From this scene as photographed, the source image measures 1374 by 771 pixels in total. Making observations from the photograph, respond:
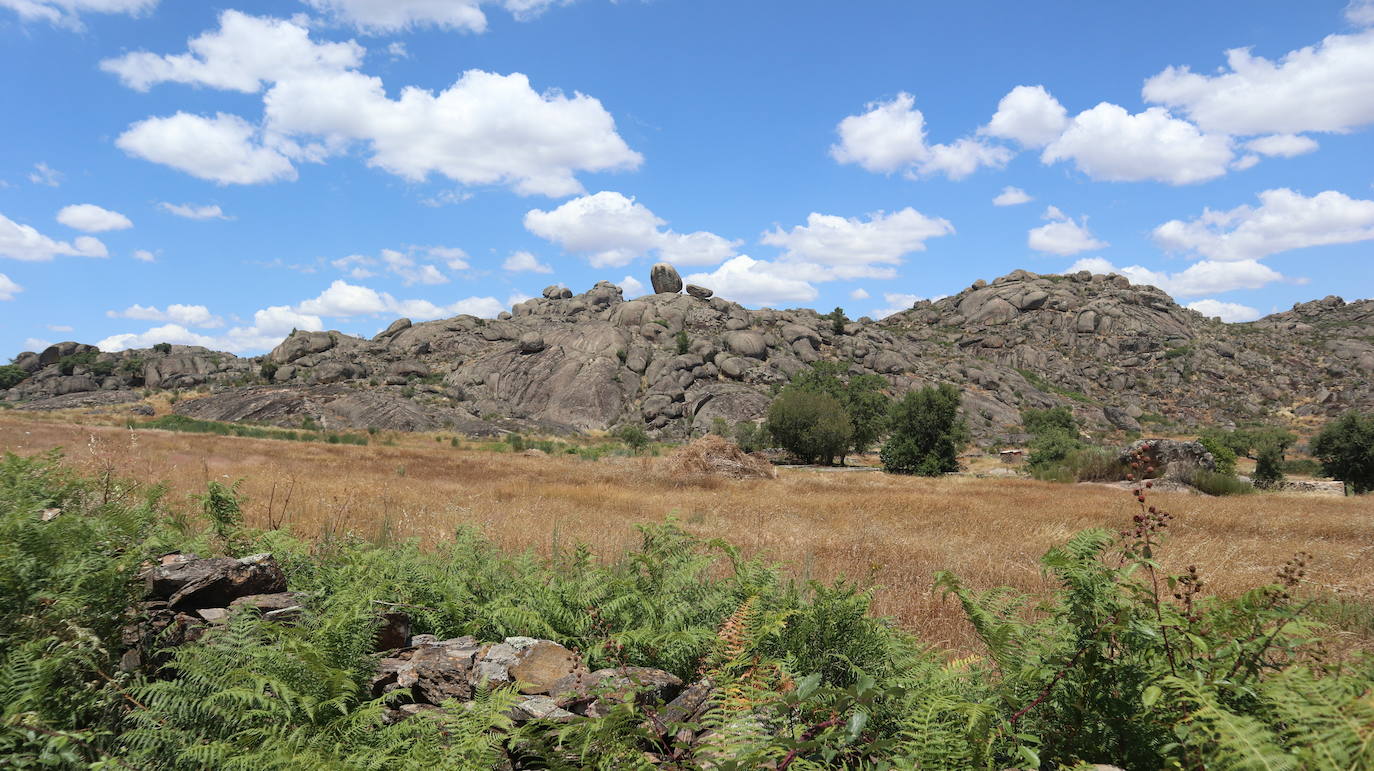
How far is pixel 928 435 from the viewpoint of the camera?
159 ft

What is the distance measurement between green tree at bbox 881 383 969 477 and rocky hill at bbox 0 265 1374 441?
35519mm

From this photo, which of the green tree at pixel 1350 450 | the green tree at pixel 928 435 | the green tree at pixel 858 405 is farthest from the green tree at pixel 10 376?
the green tree at pixel 1350 450

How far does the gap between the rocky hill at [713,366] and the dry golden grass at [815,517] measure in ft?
170

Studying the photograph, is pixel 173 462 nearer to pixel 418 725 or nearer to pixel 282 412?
pixel 418 725

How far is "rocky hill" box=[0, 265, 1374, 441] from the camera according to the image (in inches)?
3351

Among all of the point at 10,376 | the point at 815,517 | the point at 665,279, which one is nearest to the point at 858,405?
the point at 815,517

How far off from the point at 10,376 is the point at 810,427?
123 meters

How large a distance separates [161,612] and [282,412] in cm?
7473

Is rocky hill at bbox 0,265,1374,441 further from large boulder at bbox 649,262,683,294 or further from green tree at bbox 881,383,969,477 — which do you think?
green tree at bbox 881,383,969,477

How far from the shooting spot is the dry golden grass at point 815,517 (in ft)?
29.6

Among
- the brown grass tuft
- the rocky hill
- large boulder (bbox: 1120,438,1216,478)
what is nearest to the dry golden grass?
the brown grass tuft

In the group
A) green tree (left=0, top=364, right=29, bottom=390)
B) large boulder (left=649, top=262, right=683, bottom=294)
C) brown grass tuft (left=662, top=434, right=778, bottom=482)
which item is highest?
large boulder (left=649, top=262, right=683, bottom=294)

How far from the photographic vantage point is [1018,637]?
327cm

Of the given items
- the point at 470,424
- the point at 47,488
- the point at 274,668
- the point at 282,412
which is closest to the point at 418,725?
the point at 274,668
